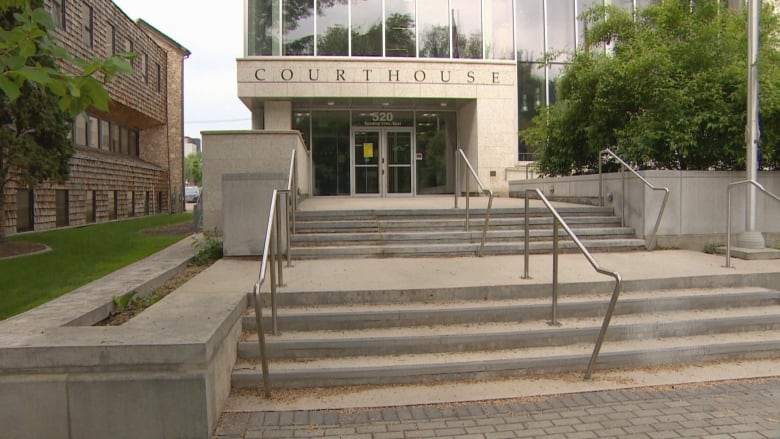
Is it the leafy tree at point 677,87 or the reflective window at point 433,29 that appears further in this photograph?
the reflective window at point 433,29

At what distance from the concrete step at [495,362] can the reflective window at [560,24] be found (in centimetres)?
1582

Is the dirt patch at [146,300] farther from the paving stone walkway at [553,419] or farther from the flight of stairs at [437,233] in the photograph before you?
the paving stone walkway at [553,419]

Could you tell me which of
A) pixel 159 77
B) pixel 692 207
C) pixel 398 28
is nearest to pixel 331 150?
pixel 398 28

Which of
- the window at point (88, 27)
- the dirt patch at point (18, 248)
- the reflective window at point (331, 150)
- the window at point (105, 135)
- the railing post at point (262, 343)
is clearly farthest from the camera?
the window at point (105, 135)

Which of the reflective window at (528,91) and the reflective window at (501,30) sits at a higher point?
the reflective window at (501,30)

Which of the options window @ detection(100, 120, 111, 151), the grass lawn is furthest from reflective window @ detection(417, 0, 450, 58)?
window @ detection(100, 120, 111, 151)

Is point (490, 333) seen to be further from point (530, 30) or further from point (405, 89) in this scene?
point (530, 30)

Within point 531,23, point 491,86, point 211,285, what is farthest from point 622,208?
point 531,23

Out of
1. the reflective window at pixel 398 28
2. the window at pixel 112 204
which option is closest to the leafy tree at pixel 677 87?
the reflective window at pixel 398 28

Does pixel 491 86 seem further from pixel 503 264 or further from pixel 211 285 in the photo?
pixel 211 285

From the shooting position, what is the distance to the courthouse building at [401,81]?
17.4 metres

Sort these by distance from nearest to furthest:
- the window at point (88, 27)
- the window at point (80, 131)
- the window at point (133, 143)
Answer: the window at point (88, 27)
the window at point (80, 131)
the window at point (133, 143)

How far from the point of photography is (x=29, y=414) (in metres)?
3.53

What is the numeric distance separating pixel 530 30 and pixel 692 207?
12053 millimetres
